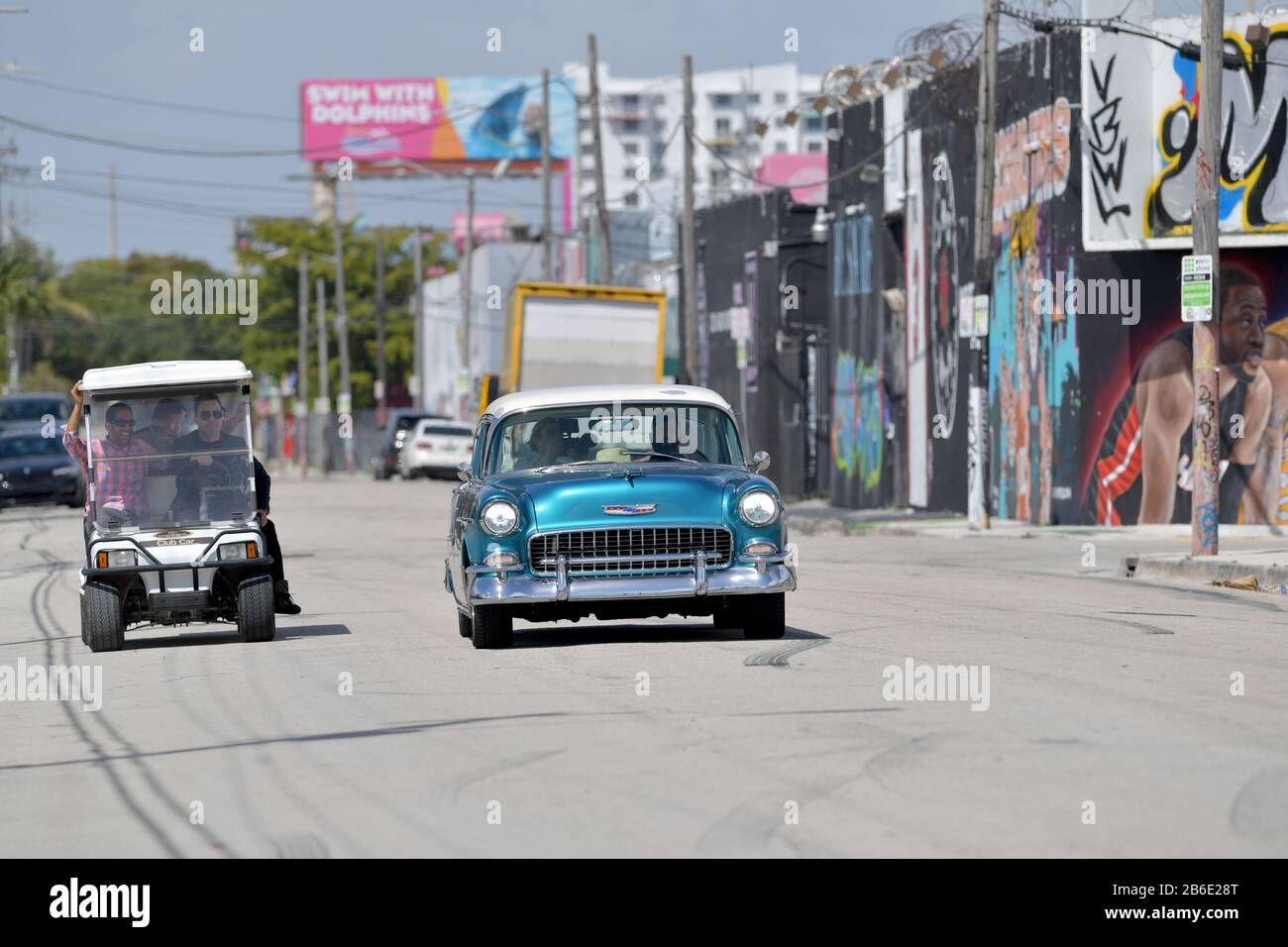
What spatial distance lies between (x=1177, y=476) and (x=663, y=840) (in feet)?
71.2

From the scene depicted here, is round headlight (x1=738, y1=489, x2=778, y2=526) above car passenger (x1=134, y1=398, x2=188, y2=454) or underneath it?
underneath

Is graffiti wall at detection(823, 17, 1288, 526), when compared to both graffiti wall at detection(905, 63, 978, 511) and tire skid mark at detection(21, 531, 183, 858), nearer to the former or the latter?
graffiti wall at detection(905, 63, 978, 511)

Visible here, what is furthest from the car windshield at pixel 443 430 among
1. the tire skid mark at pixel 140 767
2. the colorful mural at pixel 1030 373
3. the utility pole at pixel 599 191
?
the tire skid mark at pixel 140 767

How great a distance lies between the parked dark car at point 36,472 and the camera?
3888cm

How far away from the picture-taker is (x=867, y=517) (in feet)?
112

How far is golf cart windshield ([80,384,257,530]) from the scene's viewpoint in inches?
617

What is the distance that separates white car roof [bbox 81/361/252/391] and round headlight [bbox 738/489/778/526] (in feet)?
13.8

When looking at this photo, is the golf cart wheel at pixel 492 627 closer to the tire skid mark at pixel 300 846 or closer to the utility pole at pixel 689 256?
the tire skid mark at pixel 300 846

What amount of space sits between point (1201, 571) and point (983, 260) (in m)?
8.41

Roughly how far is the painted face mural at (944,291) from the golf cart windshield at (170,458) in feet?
62.7

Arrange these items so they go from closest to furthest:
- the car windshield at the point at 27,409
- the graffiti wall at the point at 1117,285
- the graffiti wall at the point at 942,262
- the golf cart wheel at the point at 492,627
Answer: the golf cart wheel at the point at 492,627 < the graffiti wall at the point at 1117,285 < the graffiti wall at the point at 942,262 < the car windshield at the point at 27,409

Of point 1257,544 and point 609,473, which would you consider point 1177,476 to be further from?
point 609,473

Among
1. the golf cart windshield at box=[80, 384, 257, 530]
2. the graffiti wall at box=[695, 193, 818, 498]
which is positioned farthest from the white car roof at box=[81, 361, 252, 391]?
the graffiti wall at box=[695, 193, 818, 498]
